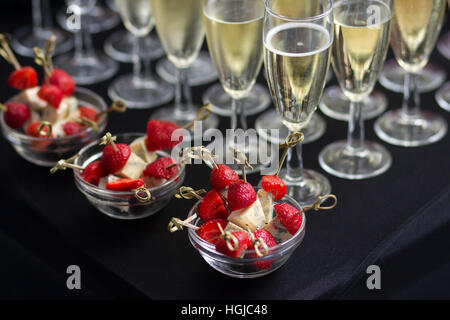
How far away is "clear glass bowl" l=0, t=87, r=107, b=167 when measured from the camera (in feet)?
4.67

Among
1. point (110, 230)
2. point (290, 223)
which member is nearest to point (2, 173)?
point (110, 230)

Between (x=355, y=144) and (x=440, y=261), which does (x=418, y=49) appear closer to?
(x=355, y=144)

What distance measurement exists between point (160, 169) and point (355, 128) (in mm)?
400

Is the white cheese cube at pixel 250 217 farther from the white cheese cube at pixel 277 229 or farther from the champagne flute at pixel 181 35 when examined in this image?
the champagne flute at pixel 181 35

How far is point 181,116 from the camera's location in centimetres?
163

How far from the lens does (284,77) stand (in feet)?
4.05

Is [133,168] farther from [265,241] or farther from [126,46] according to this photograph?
[126,46]

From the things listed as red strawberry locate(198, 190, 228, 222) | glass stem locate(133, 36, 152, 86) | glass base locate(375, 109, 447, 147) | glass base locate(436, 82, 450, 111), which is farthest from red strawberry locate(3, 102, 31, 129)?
glass base locate(436, 82, 450, 111)

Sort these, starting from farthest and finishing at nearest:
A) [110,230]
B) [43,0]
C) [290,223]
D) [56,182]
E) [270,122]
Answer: [43,0] < [270,122] < [56,182] < [110,230] < [290,223]

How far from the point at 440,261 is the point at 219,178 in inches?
17.7

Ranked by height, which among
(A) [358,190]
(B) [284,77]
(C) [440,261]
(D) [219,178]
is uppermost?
(B) [284,77]

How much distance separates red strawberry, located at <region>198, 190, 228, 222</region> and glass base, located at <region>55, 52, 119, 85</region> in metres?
0.63

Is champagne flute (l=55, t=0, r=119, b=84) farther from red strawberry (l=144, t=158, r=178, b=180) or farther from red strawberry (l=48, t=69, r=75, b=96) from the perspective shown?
red strawberry (l=144, t=158, r=178, b=180)

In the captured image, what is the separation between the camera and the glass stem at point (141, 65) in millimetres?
1716
